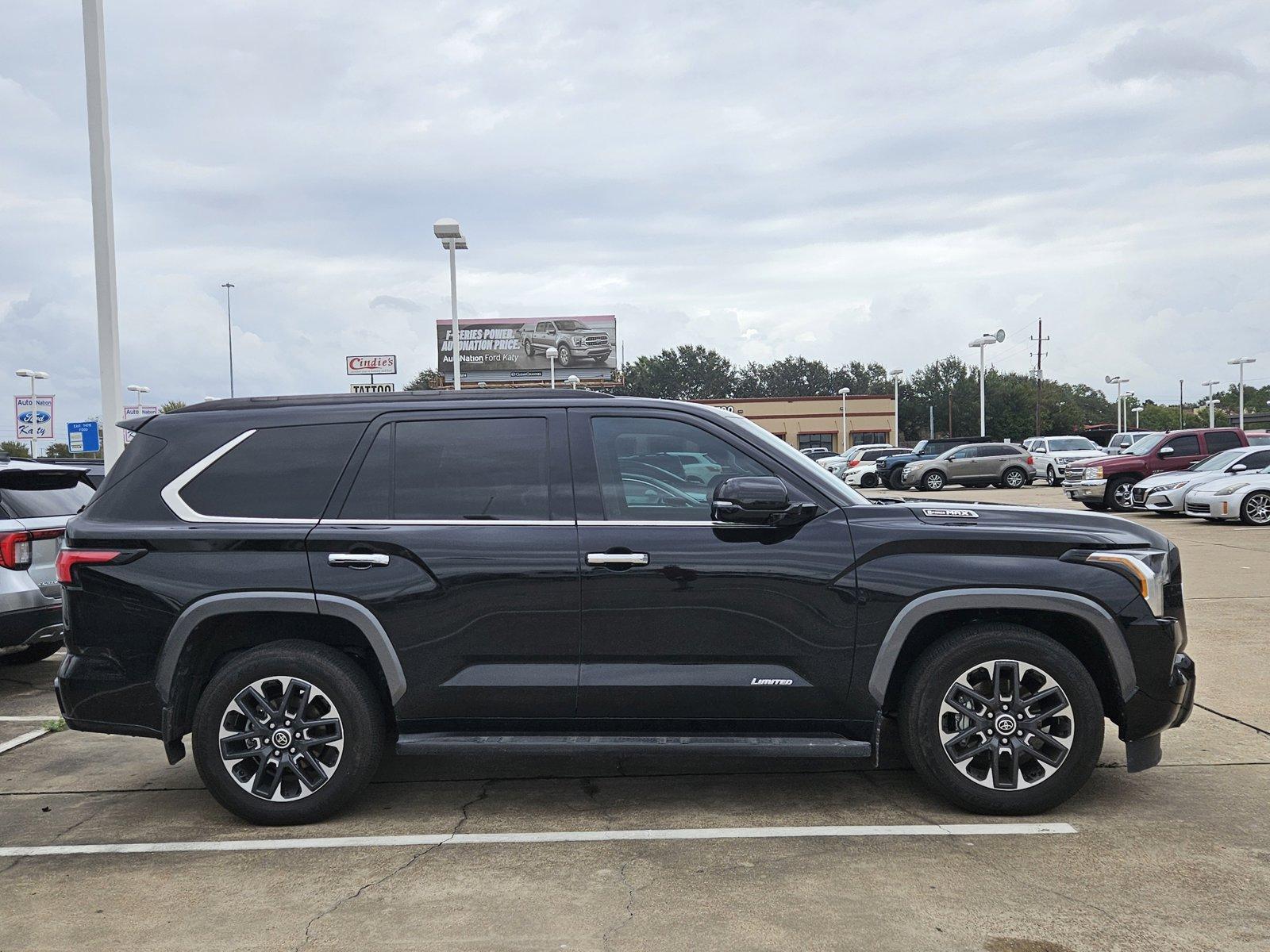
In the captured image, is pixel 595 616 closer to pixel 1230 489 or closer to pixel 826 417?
pixel 1230 489

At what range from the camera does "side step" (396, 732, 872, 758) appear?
14.8 ft

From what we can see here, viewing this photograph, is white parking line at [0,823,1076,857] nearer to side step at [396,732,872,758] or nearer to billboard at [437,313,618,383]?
side step at [396,732,872,758]

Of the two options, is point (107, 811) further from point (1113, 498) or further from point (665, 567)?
point (1113, 498)

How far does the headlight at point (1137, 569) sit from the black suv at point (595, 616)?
1 centimetres

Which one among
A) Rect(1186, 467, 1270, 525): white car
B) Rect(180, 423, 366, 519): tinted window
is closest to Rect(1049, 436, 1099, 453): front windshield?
Rect(1186, 467, 1270, 525): white car

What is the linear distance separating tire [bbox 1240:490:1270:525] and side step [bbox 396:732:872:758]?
17.7 m

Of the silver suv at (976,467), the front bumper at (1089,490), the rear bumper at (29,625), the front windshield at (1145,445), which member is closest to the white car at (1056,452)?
the silver suv at (976,467)

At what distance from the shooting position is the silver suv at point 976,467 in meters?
33.9

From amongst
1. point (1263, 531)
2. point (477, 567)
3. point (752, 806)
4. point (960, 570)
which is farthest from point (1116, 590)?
point (1263, 531)

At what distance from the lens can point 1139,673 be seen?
457 cm

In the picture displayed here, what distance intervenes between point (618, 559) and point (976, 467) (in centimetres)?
3169

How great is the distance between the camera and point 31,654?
9.05 metres

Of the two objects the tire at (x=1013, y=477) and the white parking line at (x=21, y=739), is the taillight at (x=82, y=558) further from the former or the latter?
the tire at (x=1013, y=477)

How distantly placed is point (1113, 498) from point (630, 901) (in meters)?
21.9
